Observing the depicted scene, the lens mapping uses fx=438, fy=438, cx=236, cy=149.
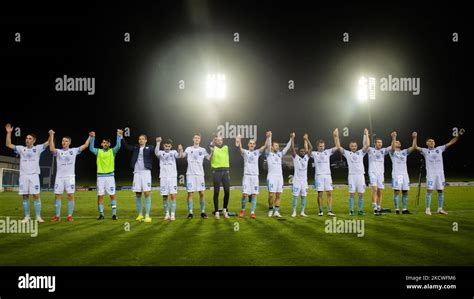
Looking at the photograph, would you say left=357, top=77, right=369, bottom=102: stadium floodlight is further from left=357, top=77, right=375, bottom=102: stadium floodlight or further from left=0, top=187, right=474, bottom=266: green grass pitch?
left=0, top=187, right=474, bottom=266: green grass pitch

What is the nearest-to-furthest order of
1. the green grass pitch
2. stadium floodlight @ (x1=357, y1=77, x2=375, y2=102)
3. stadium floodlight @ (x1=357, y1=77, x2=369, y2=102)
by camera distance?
the green grass pitch, stadium floodlight @ (x1=357, y1=77, x2=375, y2=102), stadium floodlight @ (x1=357, y1=77, x2=369, y2=102)

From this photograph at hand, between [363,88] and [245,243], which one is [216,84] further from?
[245,243]

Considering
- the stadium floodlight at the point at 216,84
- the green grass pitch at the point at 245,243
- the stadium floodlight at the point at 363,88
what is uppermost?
the stadium floodlight at the point at 216,84

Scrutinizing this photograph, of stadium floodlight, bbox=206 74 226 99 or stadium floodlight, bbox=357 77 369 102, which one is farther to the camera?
stadium floodlight, bbox=206 74 226 99

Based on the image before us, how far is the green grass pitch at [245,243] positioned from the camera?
8.32 metres

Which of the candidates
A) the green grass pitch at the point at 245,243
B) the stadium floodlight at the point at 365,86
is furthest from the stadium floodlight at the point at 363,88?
the green grass pitch at the point at 245,243

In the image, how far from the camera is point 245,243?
10047 mm

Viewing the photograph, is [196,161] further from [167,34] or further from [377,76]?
[377,76]

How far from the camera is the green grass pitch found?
832 cm

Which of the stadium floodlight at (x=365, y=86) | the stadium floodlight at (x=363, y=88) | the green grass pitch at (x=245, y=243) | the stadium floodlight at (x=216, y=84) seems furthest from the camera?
the stadium floodlight at (x=216, y=84)

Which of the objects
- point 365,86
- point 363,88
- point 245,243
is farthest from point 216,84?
point 245,243

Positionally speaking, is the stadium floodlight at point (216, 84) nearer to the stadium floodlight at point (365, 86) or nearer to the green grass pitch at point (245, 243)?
the stadium floodlight at point (365, 86)

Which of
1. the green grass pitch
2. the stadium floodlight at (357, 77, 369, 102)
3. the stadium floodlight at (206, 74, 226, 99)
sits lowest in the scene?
the green grass pitch

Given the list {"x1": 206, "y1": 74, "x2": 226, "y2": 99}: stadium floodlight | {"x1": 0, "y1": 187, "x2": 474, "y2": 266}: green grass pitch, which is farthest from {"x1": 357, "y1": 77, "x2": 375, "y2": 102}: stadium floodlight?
{"x1": 0, "y1": 187, "x2": 474, "y2": 266}: green grass pitch
